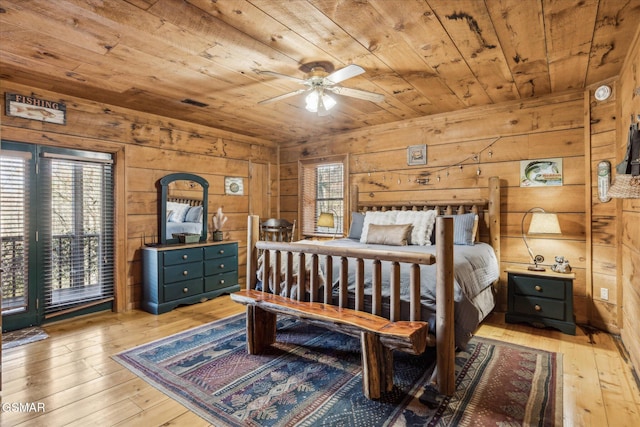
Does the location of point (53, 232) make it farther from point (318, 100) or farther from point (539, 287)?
point (539, 287)

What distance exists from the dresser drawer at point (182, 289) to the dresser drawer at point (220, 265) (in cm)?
17

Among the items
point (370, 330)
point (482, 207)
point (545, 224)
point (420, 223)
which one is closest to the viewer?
point (370, 330)

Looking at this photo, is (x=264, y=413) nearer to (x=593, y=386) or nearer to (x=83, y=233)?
(x=593, y=386)

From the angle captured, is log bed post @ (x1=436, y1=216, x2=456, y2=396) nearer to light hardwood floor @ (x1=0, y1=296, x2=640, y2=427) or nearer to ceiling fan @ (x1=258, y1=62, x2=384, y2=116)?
light hardwood floor @ (x1=0, y1=296, x2=640, y2=427)

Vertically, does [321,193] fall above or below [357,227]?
above

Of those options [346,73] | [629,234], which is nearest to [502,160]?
[629,234]

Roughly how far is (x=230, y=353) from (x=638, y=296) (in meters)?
2.88

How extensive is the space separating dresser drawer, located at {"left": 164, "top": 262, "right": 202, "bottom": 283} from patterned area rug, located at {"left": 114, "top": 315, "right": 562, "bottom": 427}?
992 millimetres

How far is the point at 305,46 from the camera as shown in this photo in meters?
2.32

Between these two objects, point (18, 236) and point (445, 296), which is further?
point (18, 236)

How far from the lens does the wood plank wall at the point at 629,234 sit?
7.55ft

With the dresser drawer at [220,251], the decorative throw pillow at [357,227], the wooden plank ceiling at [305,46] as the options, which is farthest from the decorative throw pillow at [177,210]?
the decorative throw pillow at [357,227]

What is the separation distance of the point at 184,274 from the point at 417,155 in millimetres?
3110

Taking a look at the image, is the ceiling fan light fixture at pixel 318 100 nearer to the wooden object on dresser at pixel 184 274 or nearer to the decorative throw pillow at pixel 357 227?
the decorative throw pillow at pixel 357 227
